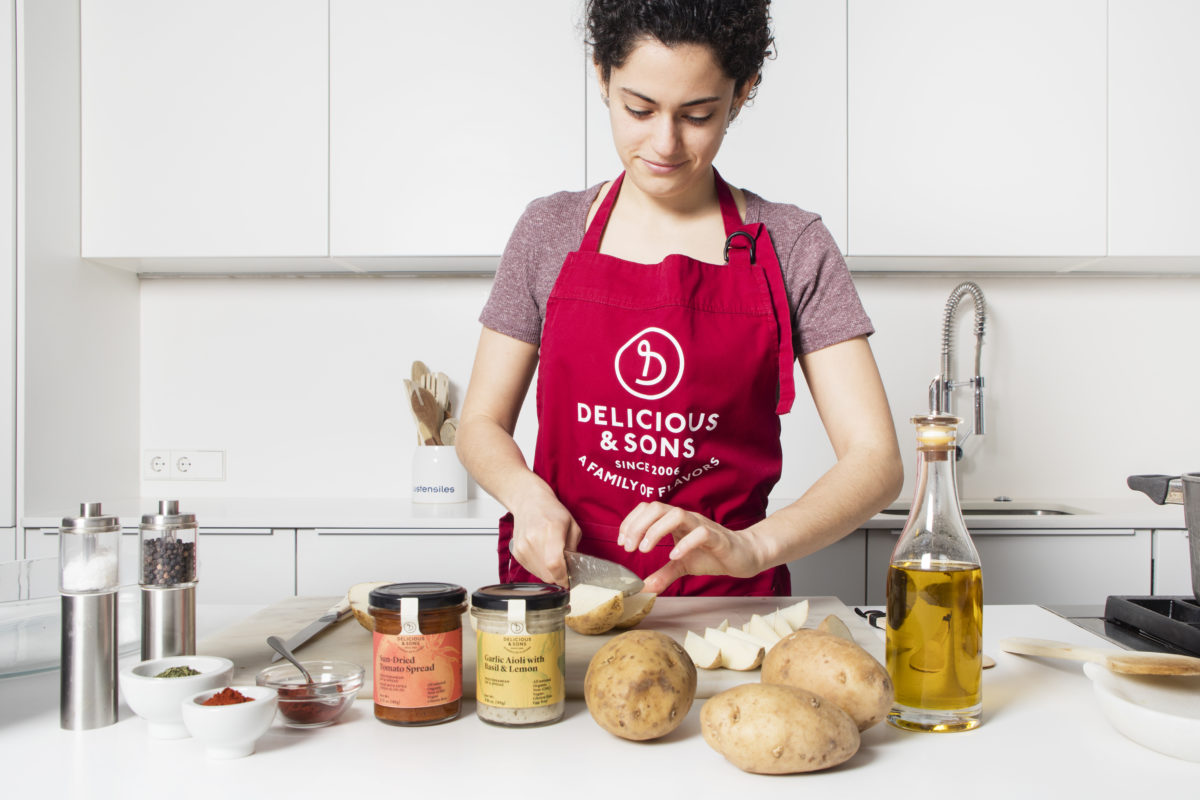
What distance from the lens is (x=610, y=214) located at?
1.55m

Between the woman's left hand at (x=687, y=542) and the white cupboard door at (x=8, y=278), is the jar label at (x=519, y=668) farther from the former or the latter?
the white cupboard door at (x=8, y=278)

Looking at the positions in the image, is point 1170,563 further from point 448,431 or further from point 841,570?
point 448,431

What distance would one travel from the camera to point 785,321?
1.41 metres

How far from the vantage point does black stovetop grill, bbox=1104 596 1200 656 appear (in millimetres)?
1009

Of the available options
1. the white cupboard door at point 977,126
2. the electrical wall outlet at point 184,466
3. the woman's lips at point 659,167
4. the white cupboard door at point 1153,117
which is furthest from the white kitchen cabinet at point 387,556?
the white cupboard door at point 1153,117

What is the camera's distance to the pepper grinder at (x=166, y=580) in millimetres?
838

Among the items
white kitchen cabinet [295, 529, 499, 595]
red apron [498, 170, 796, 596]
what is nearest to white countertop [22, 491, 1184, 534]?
white kitchen cabinet [295, 529, 499, 595]

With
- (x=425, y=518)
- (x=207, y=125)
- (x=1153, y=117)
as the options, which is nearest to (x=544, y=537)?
(x=425, y=518)

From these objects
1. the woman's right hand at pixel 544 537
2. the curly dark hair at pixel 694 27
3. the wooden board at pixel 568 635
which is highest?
the curly dark hair at pixel 694 27

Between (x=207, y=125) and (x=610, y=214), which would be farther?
(x=207, y=125)

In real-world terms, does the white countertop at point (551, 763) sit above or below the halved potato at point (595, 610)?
below

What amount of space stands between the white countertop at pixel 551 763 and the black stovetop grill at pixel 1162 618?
0.27 m

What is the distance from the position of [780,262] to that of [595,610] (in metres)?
0.70

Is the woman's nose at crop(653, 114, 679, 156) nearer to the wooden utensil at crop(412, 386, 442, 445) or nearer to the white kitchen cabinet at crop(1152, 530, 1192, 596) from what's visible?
the wooden utensil at crop(412, 386, 442, 445)
